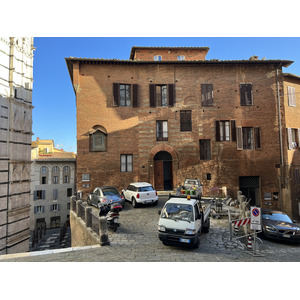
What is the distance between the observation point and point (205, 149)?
19.8m

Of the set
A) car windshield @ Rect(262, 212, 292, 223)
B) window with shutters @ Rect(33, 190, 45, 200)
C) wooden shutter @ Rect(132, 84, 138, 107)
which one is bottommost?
window with shutters @ Rect(33, 190, 45, 200)

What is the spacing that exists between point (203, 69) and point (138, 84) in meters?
6.20

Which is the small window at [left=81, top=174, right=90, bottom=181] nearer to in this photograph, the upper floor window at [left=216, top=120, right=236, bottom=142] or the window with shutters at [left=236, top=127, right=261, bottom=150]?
the upper floor window at [left=216, top=120, right=236, bottom=142]

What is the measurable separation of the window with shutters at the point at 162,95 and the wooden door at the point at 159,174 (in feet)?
17.3

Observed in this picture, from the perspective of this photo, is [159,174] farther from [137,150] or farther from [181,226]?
[181,226]

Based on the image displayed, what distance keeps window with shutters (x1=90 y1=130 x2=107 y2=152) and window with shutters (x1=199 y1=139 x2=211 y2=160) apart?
28.6 ft

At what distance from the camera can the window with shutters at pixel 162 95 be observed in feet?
63.7

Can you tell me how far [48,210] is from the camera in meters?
36.4

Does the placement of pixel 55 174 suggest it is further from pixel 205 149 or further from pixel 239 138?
pixel 239 138

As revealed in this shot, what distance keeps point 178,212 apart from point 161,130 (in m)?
12.3

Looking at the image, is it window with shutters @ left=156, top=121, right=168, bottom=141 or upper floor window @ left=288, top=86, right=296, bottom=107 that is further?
upper floor window @ left=288, top=86, right=296, bottom=107

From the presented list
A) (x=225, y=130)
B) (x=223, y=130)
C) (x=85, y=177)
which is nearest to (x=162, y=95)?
(x=223, y=130)

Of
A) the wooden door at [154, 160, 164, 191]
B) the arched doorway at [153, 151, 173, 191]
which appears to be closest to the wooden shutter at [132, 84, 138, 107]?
the arched doorway at [153, 151, 173, 191]

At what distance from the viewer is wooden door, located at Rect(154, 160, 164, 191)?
19.4 metres
